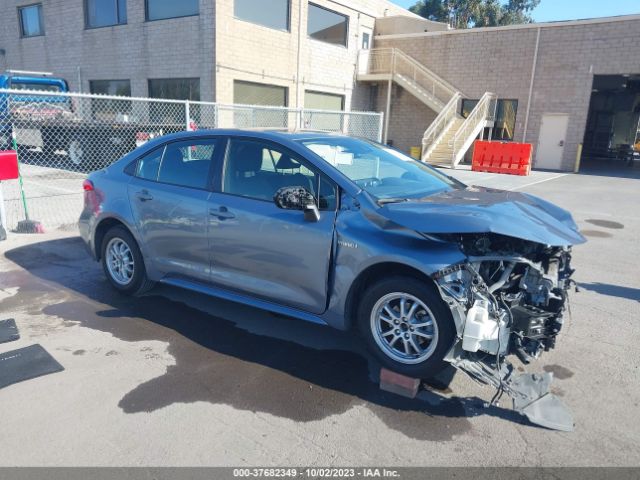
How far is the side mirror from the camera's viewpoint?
364cm

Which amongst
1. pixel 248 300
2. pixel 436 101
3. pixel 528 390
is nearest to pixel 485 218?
pixel 528 390

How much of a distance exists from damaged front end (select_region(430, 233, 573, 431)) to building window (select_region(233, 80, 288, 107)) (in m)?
15.6

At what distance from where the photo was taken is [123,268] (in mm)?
5090

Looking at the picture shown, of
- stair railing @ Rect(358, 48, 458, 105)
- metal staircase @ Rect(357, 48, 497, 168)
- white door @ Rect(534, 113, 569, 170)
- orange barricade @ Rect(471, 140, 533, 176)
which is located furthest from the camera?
stair railing @ Rect(358, 48, 458, 105)

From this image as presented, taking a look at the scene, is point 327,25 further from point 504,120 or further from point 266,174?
point 266,174

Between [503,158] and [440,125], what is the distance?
421cm

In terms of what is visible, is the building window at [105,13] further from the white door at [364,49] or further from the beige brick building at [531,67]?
the beige brick building at [531,67]

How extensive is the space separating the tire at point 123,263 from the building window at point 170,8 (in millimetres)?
13828

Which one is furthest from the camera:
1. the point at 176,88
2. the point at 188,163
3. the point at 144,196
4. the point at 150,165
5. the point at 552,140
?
the point at 552,140

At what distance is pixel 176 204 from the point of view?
4.52 metres

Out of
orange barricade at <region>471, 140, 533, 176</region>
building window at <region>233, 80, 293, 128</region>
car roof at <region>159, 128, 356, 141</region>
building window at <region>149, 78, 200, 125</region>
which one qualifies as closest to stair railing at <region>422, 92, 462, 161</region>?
orange barricade at <region>471, 140, 533, 176</region>

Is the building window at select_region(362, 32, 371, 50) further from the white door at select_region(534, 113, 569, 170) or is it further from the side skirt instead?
the side skirt

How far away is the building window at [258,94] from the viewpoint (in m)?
17.6

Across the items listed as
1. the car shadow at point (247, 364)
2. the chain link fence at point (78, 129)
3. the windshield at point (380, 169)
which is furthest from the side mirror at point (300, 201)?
the chain link fence at point (78, 129)
